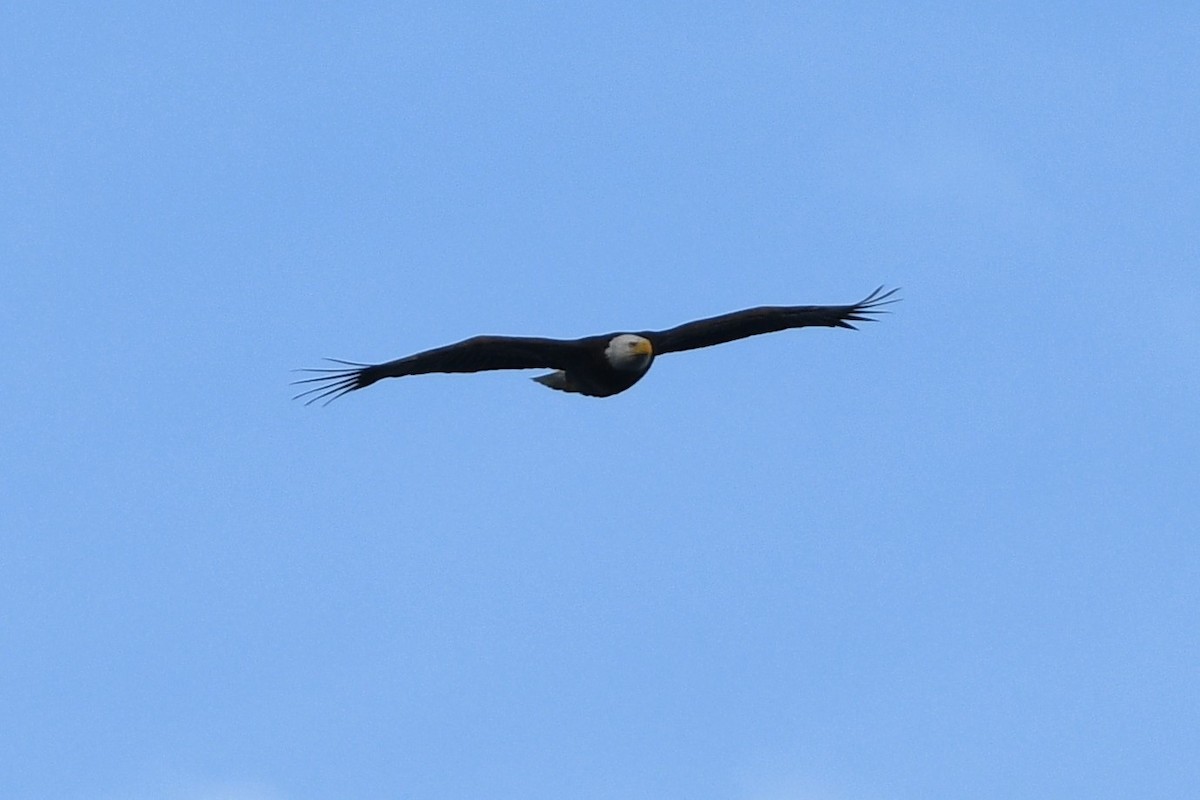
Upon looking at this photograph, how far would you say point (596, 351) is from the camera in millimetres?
24234

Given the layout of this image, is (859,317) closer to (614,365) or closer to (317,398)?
(614,365)

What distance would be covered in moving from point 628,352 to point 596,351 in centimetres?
34

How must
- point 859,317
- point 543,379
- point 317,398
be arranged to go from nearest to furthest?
point 317,398 < point 543,379 < point 859,317

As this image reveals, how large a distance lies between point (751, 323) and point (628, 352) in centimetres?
226

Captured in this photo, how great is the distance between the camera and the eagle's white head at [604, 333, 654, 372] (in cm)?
2420

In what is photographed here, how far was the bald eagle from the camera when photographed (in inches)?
917

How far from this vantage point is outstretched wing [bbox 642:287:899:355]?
83.2ft

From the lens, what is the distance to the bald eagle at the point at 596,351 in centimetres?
2330

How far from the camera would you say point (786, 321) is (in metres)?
26.3

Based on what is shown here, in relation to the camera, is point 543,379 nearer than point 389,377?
No

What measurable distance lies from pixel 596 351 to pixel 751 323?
96.9 inches

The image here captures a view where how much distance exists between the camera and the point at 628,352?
24.2 meters

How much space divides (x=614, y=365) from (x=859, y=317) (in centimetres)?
385

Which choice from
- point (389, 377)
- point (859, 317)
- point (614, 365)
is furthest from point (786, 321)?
point (389, 377)
